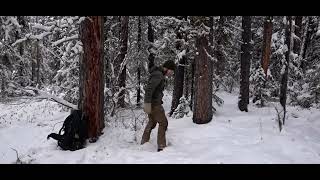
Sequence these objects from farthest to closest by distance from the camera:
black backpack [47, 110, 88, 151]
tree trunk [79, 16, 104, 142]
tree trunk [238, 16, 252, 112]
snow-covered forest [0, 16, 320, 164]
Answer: tree trunk [238, 16, 252, 112], tree trunk [79, 16, 104, 142], black backpack [47, 110, 88, 151], snow-covered forest [0, 16, 320, 164]

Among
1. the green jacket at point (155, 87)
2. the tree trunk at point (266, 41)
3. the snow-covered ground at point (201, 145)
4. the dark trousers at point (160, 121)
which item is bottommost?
the snow-covered ground at point (201, 145)

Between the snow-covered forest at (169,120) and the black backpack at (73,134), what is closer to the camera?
the snow-covered forest at (169,120)

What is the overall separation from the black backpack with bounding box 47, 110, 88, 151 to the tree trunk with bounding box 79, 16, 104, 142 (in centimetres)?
33

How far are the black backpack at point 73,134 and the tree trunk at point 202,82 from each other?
396cm

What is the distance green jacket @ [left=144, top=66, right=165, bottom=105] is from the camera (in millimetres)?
8656

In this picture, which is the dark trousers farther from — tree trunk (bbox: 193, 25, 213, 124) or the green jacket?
tree trunk (bbox: 193, 25, 213, 124)

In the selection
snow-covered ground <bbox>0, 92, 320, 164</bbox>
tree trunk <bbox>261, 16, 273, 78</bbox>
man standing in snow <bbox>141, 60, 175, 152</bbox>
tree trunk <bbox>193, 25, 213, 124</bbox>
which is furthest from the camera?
tree trunk <bbox>261, 16, 273, 78</bbox>

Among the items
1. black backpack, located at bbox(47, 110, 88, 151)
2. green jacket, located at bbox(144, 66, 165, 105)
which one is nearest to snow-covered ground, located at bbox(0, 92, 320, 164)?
black backpack, located at bbox(47, 110, 88, 151)

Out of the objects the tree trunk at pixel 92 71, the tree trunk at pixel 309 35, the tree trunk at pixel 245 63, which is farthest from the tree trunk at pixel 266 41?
the tree trunk at pixel 92 71

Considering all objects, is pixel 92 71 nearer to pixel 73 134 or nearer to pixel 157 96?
pixel 73 134

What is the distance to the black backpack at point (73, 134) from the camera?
9.07 meters

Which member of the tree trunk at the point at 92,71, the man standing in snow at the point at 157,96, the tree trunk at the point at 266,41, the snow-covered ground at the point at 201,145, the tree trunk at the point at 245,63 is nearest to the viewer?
the snow-covered ground at the point at 201,145

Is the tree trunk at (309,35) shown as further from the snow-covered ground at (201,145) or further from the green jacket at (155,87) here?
the green jacket at (155,87)
